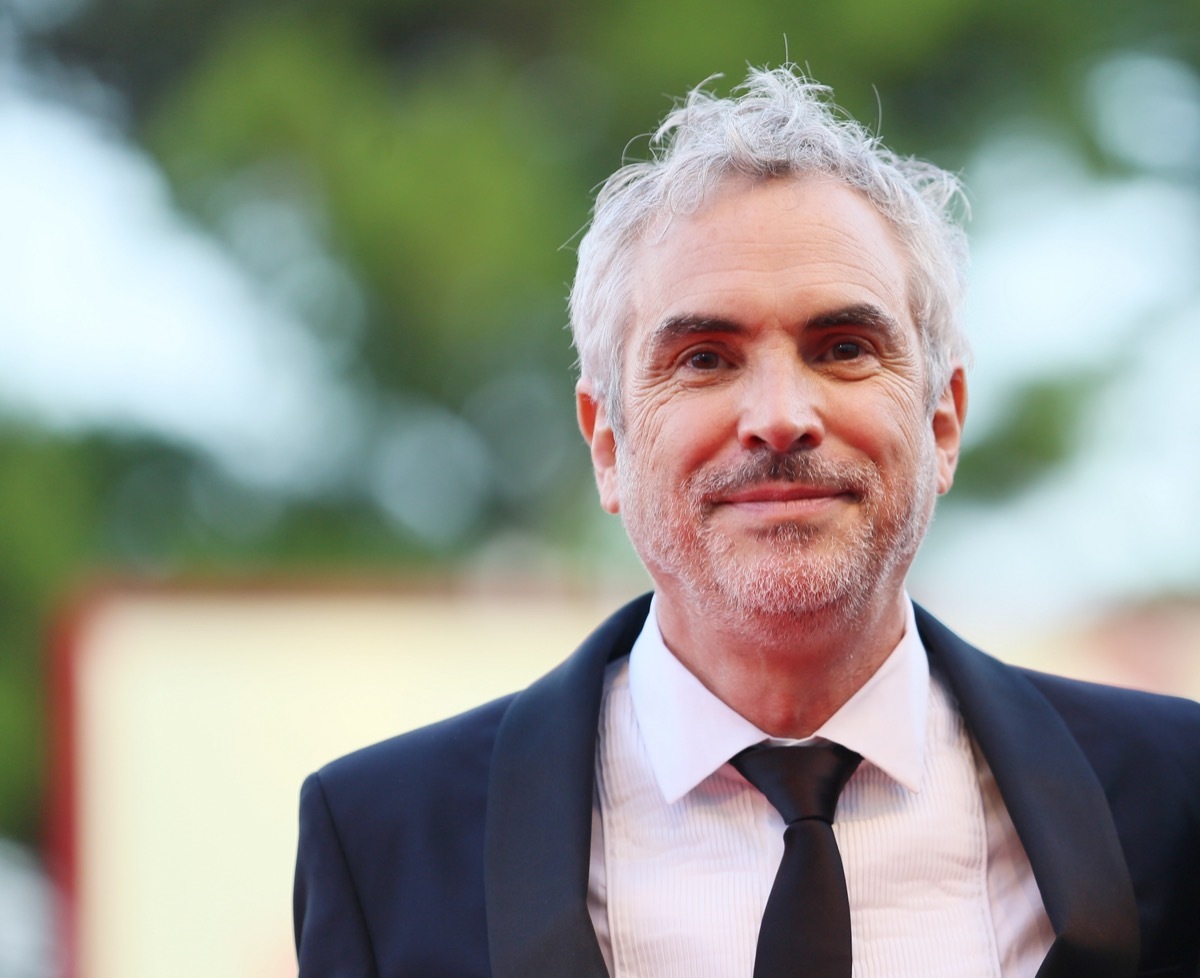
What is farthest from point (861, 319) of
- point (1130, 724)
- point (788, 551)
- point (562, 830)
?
point (562, 830)

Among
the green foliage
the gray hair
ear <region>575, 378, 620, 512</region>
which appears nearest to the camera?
the gray hair

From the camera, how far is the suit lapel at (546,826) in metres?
2.35

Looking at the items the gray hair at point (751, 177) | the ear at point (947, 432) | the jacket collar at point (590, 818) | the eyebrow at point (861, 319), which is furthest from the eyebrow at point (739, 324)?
the jacket collar at point (590, 818)

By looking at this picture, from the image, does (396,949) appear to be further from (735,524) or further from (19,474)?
(19,474)

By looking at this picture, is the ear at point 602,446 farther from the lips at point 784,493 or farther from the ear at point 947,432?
the ear at point 947,432

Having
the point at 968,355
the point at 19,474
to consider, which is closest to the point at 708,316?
the point at 968,355

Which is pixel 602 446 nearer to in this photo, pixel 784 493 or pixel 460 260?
pixel 784 493

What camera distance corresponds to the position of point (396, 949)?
2.46 meters

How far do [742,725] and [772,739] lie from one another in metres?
0.05

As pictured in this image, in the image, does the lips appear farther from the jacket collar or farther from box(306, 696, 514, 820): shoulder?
box(306, 696, 514, 820): shoulder

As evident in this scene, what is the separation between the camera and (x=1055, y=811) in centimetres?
248

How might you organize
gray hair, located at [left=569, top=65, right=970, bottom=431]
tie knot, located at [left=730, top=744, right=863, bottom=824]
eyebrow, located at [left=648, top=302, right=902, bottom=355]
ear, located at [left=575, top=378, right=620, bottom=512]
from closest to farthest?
tie knot, located at [left=730, top=744, right=863, bottom=824] → eyebrow, located at [left=648, top=302, right=902, bottom=355] → gray hair, located at [left=569, top=65, right=970, bottom=431] → ear, located at [left=575, top=378, right=620, bottom=512]

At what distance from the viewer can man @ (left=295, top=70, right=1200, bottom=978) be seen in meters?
2.44

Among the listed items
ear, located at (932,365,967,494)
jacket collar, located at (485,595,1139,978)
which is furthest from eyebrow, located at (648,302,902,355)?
jacket collar, located at (485,595,1139,978)
